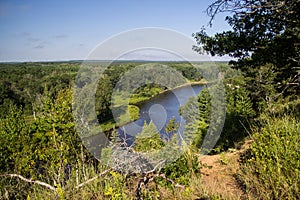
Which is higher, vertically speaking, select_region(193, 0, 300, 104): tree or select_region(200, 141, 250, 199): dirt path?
select_region(193, 0, 300, 104): tree

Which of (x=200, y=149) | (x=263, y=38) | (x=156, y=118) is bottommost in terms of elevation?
(x=156, y=118)

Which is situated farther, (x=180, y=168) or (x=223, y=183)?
(x=180, y=168)

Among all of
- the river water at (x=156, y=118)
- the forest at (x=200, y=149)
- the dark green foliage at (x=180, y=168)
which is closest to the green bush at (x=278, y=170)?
the forest at (x=200, y=149)

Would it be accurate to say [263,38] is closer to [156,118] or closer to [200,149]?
[200,149]

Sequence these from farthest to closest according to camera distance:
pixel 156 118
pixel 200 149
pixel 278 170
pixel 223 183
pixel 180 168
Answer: pixel 156 118
pixel 200 149
pixel 180 168
pixel 223 183
pixel 278 170

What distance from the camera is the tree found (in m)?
4.55

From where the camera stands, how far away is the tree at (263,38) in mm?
4551

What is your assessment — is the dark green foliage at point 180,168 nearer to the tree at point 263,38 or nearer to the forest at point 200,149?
the forest at point 200,149

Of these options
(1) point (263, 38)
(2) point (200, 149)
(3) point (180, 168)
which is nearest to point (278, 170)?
(3) point (180, 168)

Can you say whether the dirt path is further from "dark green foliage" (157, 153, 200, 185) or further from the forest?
"dark green foliage" (157, 153, 200, 185)

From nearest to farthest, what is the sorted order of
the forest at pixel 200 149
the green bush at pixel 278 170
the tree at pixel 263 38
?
the green bush at pixel 278 170 → the forest at pixel 200 149 → the tree at pixel 263 38

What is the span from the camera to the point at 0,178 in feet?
9.63

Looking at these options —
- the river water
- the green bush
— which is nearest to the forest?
the green bush

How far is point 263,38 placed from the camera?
17.0ft
